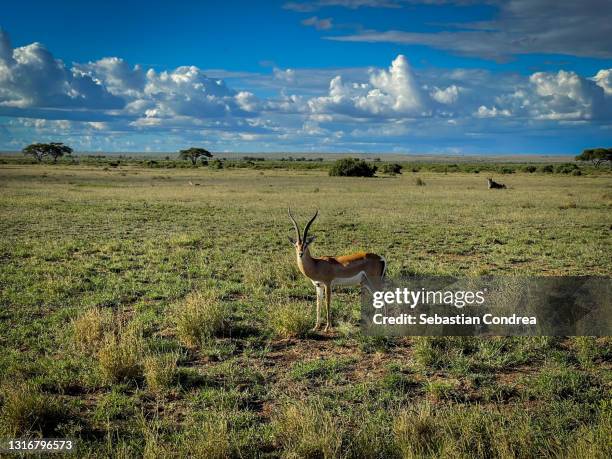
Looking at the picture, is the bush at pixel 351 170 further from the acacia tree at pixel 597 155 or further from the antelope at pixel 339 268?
the acacia tree at pixel 597 155

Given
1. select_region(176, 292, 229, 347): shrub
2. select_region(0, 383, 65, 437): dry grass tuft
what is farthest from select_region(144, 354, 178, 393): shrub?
select_region(176, 292, 229, 347): shrub

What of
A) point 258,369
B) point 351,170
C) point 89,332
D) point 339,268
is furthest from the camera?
point 351,170

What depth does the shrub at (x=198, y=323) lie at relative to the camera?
7.81m

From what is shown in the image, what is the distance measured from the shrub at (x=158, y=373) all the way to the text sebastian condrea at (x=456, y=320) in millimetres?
3515

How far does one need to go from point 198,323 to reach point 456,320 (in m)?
4.34

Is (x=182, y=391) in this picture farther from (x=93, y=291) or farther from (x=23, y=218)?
(x=23, y=218)

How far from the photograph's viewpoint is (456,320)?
8391 millimetres

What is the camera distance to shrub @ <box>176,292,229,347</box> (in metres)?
7.81

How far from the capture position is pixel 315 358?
7.21m

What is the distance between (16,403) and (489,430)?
4827 millimetres

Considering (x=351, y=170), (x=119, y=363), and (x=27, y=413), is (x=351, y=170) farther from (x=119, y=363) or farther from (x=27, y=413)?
(x=27, y=413)

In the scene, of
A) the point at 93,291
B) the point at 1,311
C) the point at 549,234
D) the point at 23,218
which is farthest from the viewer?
the point at 23,218

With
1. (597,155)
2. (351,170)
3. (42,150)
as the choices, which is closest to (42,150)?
(42,150)

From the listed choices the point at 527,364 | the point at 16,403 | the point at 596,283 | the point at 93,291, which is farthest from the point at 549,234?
the point at 16,403
